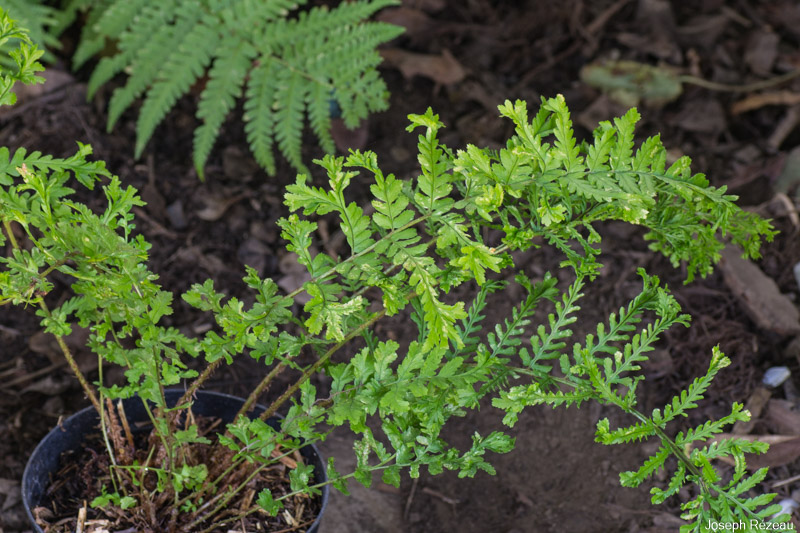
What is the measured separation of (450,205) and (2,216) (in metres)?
0.85

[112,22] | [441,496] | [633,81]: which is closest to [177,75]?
[112,22]

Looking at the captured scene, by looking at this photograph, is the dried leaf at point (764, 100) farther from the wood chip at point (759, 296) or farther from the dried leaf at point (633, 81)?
the wood chip at point (759, 296)

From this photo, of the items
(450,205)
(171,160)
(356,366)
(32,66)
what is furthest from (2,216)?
(171,160)

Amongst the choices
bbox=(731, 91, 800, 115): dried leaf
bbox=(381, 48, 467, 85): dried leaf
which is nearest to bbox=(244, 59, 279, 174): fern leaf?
bbox=(381, 48, 467, 85): dried leaf

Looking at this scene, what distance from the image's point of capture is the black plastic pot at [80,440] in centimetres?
188

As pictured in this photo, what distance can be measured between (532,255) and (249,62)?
4.26ft

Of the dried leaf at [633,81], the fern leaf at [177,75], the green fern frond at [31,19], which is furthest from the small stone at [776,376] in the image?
the green fern frond at [31,19]

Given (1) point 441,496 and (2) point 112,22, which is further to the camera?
(2) point 112,22

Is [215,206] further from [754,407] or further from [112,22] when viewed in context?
[754,407]

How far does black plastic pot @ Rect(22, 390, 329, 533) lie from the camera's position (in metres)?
1.88

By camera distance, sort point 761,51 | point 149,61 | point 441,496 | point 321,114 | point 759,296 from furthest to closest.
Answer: point 761,51 → point 149,61 → point 321,114 → point 759,296 → point 441,496

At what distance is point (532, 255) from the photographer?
9.59 feet

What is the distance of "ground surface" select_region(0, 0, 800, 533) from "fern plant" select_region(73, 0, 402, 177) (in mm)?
244

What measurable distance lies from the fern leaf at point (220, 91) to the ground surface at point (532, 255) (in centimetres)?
26
